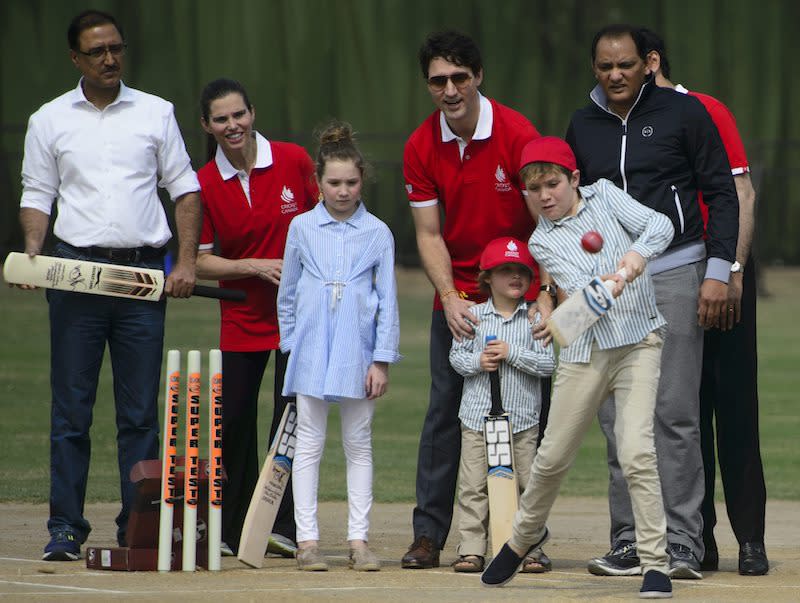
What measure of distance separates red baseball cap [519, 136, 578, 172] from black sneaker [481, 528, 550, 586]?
1.43 m

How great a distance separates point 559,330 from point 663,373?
753 mm

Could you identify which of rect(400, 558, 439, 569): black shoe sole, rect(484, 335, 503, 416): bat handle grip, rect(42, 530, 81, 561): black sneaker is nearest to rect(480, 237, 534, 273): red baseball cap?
rect(484, 335, 503, 416): bat handle grip

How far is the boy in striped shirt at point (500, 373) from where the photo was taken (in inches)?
243

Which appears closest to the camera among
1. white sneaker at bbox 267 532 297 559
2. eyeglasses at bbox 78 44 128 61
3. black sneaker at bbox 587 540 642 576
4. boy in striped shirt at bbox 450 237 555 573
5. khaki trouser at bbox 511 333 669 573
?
khaki trouser at bbox 511 333 669 573

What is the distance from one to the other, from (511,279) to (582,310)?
0.82 metres

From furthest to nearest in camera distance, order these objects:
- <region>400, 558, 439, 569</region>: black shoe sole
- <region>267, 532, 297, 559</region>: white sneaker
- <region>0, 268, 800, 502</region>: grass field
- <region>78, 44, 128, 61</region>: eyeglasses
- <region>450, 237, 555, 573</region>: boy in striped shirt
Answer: <region>0, 268, 800, 502</region>: grass field → <region>267, 532, 297, 559</region>: white sneaker → <region>78, 44, 128, 61</region>: eyeglasses → <region>400, 558, 439, 569</region>: black shoe sole → <region>450, 237, 555, 573</region>: boy in striped shirt

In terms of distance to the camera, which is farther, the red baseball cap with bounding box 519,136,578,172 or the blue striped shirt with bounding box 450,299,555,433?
the blue striped shirt with bounding box 450,299,555,433

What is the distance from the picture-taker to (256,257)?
6789 millimetres

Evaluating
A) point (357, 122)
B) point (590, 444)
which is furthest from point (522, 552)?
point (357, 122)

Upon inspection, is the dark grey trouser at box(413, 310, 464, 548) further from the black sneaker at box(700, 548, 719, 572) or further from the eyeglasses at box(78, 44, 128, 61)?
the eyeglasses at box(78, 44, 128, 61)

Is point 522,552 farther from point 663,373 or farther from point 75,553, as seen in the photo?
point 75,553

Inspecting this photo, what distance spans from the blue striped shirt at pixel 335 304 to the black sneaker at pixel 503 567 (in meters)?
0.92

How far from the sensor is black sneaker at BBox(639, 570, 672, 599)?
5344 millimetres

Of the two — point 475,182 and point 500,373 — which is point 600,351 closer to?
point 500,373
